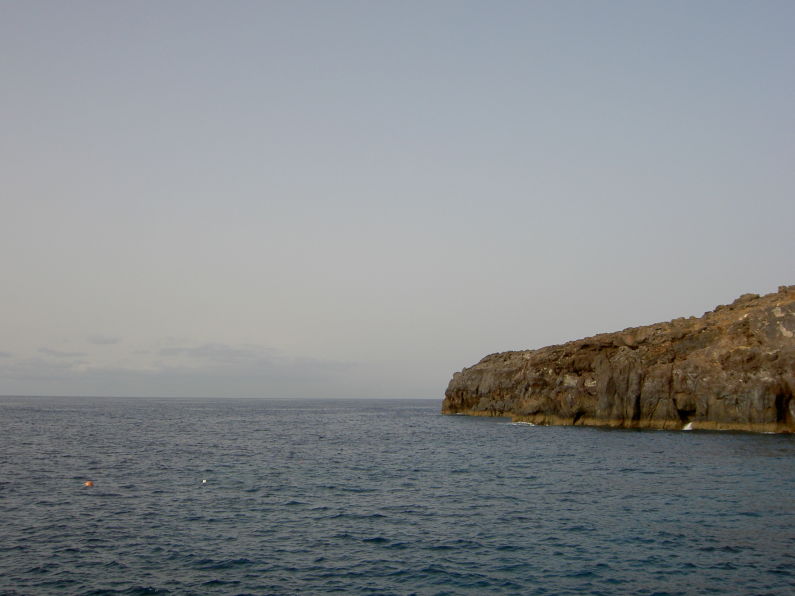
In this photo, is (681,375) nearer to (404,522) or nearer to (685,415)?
(685,415)

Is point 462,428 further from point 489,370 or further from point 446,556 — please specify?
point 446,556

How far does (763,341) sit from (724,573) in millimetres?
68475

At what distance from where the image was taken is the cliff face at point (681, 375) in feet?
275

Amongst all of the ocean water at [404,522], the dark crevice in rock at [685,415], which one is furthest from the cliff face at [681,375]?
the ocean water at [404,522]

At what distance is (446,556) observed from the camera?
31688mm

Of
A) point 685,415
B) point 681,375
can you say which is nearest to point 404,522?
point 681,375

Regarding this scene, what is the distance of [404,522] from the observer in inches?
1531

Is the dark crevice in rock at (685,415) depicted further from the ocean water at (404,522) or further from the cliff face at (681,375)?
the ocean water at (404,522)

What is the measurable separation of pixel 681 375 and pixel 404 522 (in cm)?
6812

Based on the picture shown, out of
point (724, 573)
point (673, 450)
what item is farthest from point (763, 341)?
point (724, 573)

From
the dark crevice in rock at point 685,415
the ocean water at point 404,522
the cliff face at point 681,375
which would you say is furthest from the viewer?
the dark crevice in rock at point 685,415

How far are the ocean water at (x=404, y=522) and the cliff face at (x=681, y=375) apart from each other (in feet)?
43.1

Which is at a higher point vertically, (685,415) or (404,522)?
(685,415)

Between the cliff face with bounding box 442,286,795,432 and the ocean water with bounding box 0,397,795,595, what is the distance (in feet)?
43.1
